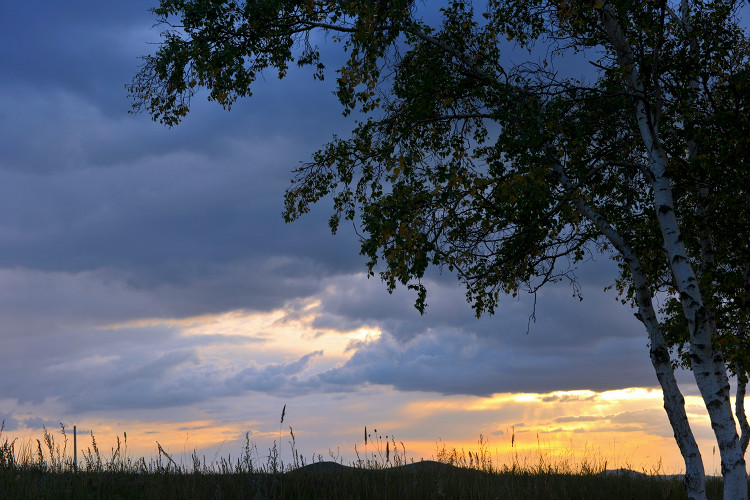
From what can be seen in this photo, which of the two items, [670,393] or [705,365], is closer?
[705,365]

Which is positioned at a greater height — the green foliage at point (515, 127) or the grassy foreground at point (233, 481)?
the green foliage at point (515, 127)

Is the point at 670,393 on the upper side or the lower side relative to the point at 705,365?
lower

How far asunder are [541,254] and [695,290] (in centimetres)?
395

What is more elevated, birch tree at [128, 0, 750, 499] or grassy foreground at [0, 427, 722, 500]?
birch tree at [128, 0, 750, 499]

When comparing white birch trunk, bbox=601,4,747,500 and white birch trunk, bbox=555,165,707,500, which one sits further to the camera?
white birch trunk, bbox=555,165,707,500

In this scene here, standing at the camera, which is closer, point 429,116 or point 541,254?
point 429,116

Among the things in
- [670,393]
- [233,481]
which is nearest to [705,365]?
[670,393]

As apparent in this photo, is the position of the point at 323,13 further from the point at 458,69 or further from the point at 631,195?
the point at 631,195

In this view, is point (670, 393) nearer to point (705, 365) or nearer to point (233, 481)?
point (705, 365)

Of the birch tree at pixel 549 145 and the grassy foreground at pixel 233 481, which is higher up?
the birch tree at pixel 549 145

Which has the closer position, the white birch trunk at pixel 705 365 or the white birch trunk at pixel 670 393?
the white birch trunk at pixel 705 365

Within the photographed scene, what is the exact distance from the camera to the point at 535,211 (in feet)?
42.9

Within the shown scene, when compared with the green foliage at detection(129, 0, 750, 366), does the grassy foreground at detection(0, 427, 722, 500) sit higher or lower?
lower

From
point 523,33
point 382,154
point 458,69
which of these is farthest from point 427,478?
point 523,33
